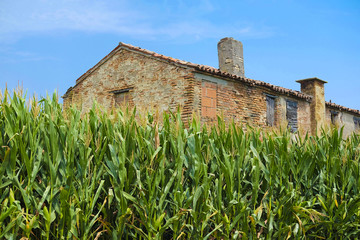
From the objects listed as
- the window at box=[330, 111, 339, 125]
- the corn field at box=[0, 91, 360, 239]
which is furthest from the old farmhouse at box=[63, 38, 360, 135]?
the corn field at box=[0, 91, 360, 239]

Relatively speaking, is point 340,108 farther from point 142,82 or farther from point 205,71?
point 142,82

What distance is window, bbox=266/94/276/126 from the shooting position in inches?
808

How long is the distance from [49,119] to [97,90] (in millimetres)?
16228

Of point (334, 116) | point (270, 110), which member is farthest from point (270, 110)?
point (334, 116)

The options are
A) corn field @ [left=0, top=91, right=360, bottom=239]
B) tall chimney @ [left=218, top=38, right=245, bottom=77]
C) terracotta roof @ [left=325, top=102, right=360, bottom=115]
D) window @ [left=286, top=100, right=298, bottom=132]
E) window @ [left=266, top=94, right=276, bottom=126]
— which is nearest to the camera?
corn field @ [left=0, top=91, right=360, bottom=239]

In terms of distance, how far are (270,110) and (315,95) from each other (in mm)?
5053

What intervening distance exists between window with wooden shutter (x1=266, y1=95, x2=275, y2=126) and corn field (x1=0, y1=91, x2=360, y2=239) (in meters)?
14.5

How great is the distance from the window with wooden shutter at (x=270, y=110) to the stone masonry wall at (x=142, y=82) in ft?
17.7

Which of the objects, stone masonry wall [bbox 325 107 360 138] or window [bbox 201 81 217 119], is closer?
window [bbox 201 81 217 119]

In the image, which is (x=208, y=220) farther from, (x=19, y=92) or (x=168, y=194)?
(x=19, y=92)

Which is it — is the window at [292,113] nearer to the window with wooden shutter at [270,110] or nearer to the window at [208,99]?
the window with wooden shutter at [270,110]

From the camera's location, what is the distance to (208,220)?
17.1 feet

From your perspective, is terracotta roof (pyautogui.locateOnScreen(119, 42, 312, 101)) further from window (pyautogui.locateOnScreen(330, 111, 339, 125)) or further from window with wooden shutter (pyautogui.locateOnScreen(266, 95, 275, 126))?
window (pyautogui.locateOnScreen(330, 111, 339, 125))

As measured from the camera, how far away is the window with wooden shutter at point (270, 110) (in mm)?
20531
